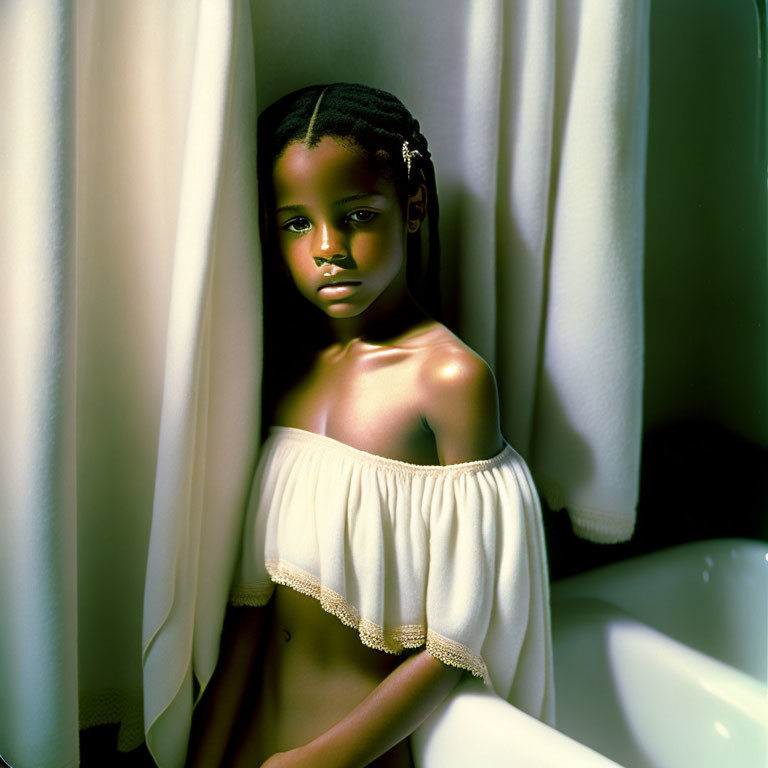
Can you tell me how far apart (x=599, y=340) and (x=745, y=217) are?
46 cm

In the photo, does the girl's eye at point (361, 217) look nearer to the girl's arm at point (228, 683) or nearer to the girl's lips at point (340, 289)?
the girl's lips at point (340, 289)

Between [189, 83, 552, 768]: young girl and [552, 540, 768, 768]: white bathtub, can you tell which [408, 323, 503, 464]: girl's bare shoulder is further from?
[552, 540, 768, 768]: white bathtub

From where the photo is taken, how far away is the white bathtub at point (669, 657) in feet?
2.63

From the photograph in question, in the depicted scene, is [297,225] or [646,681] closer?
[297,225]

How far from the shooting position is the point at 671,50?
Result: 1.09 m

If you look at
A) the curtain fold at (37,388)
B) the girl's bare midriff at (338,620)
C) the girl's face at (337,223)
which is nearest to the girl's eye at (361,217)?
the girl's face at (337,223)

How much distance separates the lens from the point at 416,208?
2.33 feet

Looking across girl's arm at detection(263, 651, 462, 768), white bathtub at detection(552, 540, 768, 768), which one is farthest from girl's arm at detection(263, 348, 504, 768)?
white bathtub at detection(552, 540, 768, 768)

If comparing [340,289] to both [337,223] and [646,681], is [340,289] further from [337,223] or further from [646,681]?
[646,681]

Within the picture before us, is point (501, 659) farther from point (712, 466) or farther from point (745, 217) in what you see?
point (745, 217)

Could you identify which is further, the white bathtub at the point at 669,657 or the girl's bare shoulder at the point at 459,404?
the white bathtub at the point at 669,657

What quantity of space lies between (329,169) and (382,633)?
1.29 ft

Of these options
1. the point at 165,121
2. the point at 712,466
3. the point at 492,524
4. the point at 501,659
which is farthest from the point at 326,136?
the point at 712,466

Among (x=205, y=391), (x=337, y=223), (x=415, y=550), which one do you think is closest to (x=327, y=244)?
(x=337, y=223)
